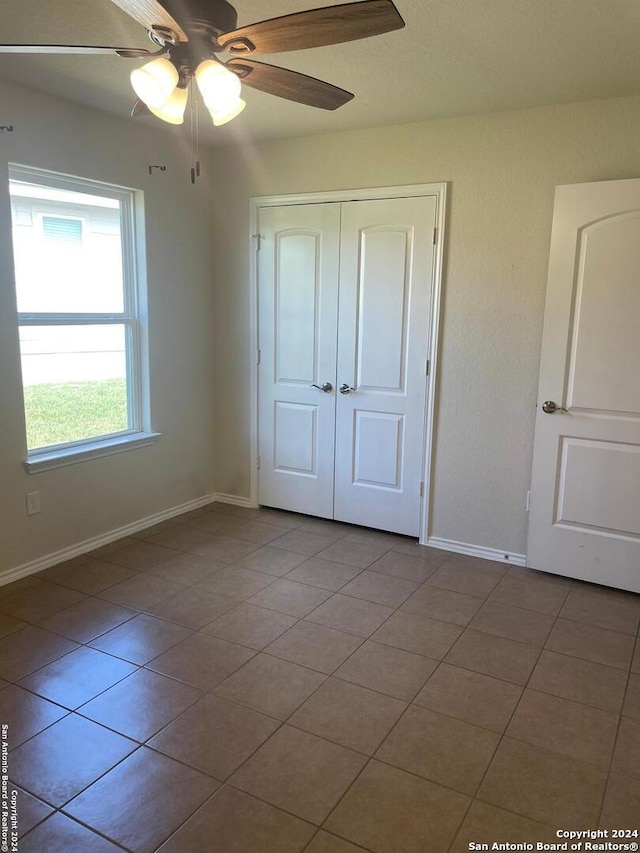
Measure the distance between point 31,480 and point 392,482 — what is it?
81.8 inches

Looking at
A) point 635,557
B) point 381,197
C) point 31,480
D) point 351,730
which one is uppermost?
point 381,197

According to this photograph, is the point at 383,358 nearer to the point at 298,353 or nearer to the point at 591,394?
the point at 298,353

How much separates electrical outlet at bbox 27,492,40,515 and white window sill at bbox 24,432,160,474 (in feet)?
0.40

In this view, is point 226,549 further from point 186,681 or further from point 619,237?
point 619,237

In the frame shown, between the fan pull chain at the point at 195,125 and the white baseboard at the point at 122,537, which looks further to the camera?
the white baseboard at the point at 122,537

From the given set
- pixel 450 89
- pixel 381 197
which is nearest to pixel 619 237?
pixel 450 89

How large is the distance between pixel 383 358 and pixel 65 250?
6.28 ft

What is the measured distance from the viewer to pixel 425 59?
2.56m

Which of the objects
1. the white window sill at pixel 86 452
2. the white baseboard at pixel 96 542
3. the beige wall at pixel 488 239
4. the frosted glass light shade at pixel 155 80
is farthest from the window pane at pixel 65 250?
the frosted glass light shade at pixel 155 80

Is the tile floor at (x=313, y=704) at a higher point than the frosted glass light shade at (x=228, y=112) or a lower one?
lower

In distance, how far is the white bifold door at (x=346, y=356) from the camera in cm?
365

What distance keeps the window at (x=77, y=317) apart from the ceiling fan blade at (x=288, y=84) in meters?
1.77

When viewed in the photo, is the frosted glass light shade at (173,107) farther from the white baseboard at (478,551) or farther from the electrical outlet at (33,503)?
the white baseboard at (478,551)

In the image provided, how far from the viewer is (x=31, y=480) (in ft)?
10.7
